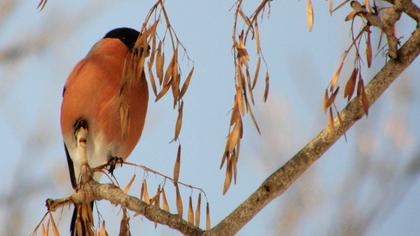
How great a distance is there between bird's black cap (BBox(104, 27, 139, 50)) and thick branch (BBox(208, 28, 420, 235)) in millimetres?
995

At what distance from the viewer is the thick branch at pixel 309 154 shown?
3.81 ft

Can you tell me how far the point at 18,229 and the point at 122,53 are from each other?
0.88 meters

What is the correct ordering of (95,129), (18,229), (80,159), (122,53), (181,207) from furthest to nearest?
1. (18,229)
2. (122,53)
3. (95,129)
4. (80,159)
5. (181,207)

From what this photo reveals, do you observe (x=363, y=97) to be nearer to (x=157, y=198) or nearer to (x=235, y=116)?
(x=235, y=116)

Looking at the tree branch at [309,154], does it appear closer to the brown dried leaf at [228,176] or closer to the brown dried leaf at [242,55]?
the brown dried leaf at [228,176]

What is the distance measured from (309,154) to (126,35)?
1.08 metres

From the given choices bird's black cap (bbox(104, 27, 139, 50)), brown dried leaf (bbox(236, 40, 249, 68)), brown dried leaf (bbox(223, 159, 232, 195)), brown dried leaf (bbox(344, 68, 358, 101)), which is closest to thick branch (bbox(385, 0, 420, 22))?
brown dried leaf (bbox(344, 68, 358, 101))

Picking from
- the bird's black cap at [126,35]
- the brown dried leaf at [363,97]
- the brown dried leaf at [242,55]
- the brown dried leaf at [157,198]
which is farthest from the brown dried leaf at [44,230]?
the bird's black cap at [126,35]

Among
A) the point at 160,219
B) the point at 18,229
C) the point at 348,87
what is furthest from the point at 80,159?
the point at 18,229

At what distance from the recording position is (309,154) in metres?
1.17

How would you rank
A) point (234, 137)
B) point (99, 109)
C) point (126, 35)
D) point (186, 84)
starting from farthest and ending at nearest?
point (126, 35) → point (99, 109) → point (186, 84) → point (234, 137)

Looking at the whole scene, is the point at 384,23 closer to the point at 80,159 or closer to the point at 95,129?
the point at 80,159

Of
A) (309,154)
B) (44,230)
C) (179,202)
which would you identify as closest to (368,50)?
(309,154)

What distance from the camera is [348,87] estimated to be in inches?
44.3
